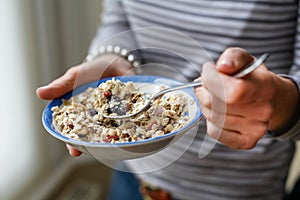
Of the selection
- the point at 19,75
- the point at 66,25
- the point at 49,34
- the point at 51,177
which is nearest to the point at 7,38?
the point at 19,75

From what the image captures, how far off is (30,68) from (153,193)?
1.80 ft

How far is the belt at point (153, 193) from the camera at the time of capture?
819 mm

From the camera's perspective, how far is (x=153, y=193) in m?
0.83

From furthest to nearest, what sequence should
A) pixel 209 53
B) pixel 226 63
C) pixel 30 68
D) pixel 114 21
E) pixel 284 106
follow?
pixel 30 68 → pixel 114 21 → pixel 209 53 → pixel 284 106 → pixel 226 63

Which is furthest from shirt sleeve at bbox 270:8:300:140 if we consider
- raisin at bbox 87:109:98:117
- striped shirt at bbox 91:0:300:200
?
raisin at bbox 87:109:98:117

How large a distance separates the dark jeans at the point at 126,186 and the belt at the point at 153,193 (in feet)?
0.08

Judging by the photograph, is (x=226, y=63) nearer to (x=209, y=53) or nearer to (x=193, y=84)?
(x=193, y=84)

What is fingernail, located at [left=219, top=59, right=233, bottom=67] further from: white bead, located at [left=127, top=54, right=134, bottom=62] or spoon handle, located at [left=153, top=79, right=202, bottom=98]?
white bead, located at [left=127, top=54, right=134, bottom=62]

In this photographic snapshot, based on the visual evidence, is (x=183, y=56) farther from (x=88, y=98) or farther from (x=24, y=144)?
(x=24, y=144)

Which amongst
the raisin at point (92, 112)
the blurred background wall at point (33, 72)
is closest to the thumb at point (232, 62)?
the raisin at point (92, 112)

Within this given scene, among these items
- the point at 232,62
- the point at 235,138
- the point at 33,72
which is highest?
the point at 232,62

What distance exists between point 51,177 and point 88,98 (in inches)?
35.5

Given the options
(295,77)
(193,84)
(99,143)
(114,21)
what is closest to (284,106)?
(295,77)

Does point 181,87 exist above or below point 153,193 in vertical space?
above
